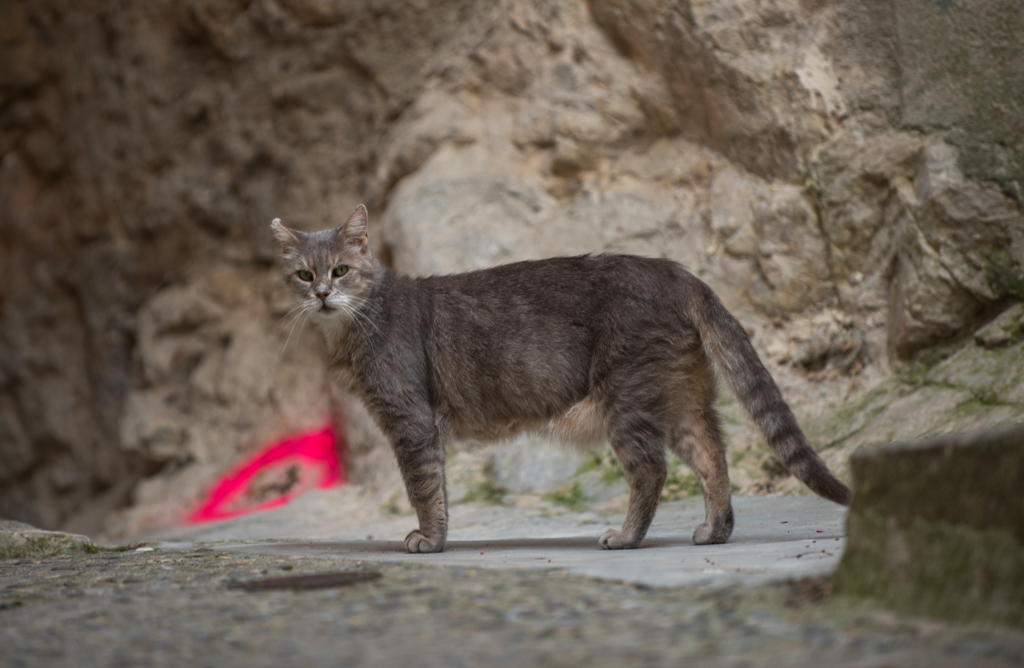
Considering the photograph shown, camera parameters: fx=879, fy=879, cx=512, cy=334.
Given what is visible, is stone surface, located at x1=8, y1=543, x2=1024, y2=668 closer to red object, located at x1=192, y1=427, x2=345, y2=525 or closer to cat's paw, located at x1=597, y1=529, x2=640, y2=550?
cat's paw, located at x1=597, y1=529, x2=640, y2=550

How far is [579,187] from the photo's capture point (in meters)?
7.25

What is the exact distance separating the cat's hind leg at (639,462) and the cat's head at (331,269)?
1.44m

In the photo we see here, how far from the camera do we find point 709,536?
12.1ft

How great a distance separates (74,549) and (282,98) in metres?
5.65

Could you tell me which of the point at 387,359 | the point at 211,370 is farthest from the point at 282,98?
the point at 387,359

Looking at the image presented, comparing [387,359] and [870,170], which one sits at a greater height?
[870,170]

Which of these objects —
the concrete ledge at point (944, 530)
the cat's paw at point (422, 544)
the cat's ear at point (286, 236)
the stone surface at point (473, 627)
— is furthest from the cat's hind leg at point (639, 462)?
the cat's ear at point (286, 236)

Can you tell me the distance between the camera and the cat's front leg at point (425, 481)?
400 centimetres

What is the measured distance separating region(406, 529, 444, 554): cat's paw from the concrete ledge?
2147mm

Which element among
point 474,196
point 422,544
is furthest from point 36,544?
point 474,196

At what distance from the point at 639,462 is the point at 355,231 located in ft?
6.35

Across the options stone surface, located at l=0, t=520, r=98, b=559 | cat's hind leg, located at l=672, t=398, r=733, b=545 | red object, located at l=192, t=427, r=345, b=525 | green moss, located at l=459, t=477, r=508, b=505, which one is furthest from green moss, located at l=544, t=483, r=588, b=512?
stone surface, located at l=0, t=520, r=98, b=559

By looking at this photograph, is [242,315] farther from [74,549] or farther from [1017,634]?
[1017,634]

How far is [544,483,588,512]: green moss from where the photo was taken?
18.3 ft
